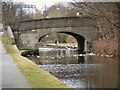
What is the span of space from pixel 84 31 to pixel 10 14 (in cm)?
891

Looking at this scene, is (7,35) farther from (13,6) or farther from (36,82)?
(36,82)

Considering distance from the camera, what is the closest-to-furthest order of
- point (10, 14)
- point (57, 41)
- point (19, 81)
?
1. point (19, 81)
2. point (10, 14)
3. point (57, 41)

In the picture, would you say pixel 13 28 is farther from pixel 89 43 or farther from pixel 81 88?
pixel 81 88

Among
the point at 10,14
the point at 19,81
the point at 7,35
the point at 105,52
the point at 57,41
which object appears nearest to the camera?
the point at 19,81

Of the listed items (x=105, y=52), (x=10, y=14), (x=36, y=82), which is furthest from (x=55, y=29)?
(x=36, y=82)

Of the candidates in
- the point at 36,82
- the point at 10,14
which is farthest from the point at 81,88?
the point at 10,14

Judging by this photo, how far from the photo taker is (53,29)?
3378cm

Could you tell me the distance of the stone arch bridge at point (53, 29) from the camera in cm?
3294

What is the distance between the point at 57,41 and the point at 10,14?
55.4 feet

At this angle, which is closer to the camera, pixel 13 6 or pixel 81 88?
pixel 81 88

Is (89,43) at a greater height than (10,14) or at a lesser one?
lesser

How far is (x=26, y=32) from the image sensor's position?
3409 centimetres

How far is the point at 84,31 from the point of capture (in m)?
33.6

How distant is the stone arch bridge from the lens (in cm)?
3294
